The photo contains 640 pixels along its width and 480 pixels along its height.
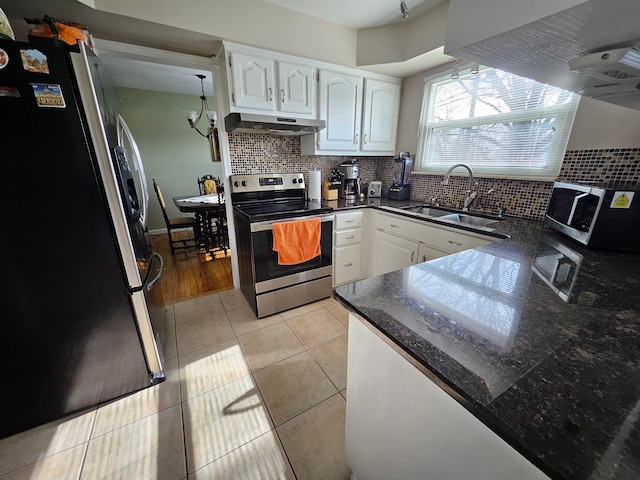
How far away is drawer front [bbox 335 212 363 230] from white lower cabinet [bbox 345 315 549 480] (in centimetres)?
166

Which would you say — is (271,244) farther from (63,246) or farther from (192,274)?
(192,274)

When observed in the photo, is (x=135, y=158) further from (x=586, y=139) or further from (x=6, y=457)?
(x=586, y=139)

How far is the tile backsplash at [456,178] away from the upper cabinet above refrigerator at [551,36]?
1.06 meters

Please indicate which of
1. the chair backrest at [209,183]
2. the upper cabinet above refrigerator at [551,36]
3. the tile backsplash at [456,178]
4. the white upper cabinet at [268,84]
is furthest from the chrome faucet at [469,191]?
the chair backrest at [209,183]

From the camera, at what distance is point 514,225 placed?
5.92 ft

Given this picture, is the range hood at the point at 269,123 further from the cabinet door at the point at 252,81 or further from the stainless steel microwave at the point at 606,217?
the stainless steel microwave at the point at 606,217

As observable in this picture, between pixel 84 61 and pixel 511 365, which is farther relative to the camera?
pixel 84 61

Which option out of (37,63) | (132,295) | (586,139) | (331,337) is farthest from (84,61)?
(586,139)

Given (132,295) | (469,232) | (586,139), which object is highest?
(586,139)

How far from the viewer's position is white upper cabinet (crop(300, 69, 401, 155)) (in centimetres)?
243

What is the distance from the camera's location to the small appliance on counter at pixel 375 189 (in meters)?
3.01

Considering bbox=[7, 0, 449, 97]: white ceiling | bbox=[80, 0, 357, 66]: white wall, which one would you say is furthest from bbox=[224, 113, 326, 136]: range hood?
bbox=[7, 0, 449, 97]: white ceiling

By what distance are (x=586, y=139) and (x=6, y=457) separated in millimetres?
3617

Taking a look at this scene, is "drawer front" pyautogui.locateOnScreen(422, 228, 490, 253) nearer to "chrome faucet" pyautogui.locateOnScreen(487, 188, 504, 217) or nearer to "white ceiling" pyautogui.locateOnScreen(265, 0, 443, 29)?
"chrome faucet" pyautogui.locateOnScreen(487, 188, 504, 217)
